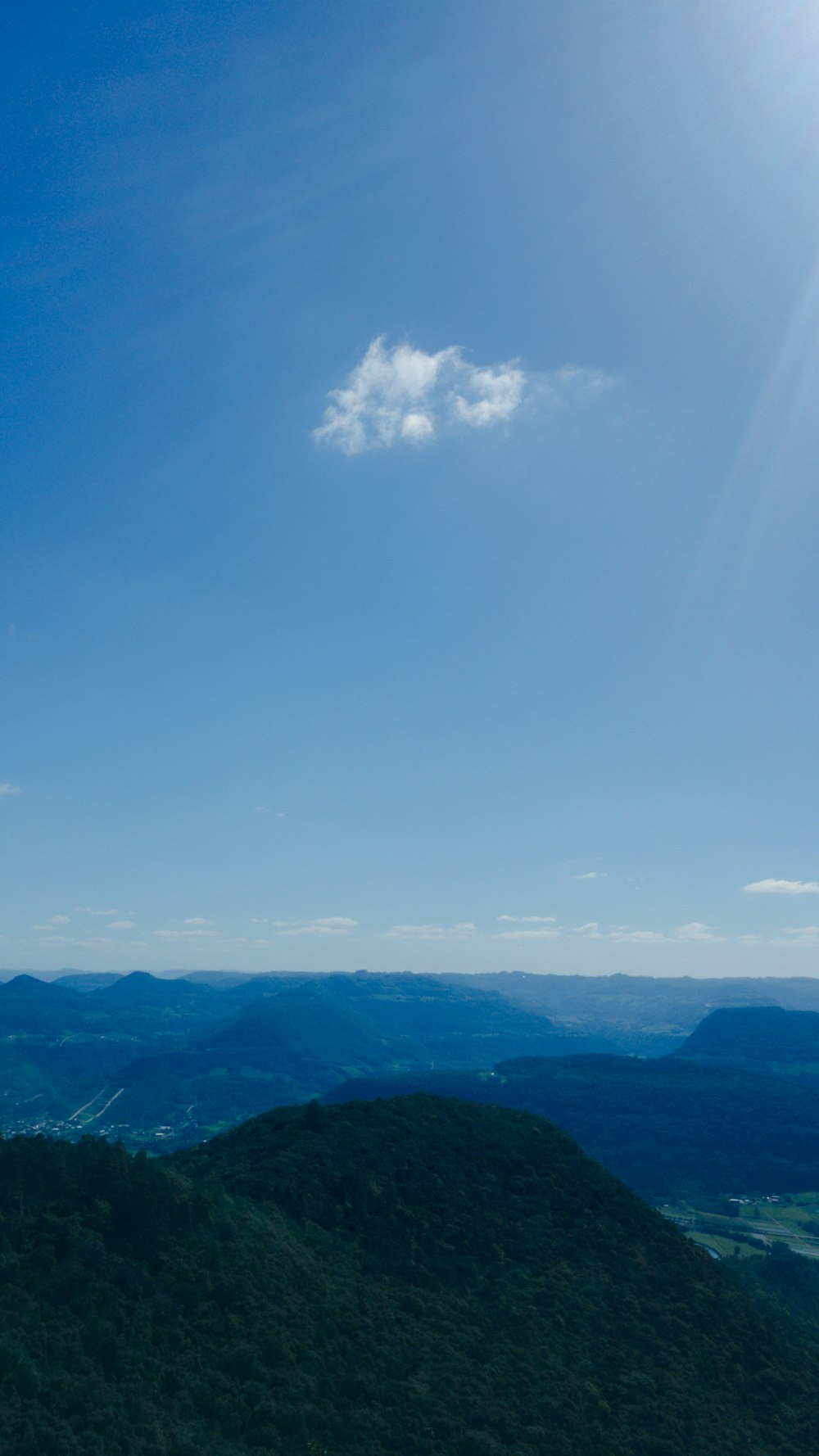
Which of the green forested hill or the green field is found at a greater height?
the green forested hill

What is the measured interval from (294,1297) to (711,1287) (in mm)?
36386

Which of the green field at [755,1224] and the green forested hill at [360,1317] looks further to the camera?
the green field at [755,1224]

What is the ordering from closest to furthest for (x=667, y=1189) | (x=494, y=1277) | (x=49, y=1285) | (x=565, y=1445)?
(x=49, y=1285), (x=565, y=1445), (x=494, y=1277), (x=667, y=1189)

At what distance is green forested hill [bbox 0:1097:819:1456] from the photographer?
3372 cm

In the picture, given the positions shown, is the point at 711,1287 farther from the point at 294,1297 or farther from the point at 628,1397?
the point at 294,1297

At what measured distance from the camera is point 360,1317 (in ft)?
150

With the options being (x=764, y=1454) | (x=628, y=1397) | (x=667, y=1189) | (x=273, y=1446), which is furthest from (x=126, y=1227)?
(x=667, y=1189)

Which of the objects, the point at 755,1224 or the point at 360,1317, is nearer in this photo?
the point at 360,1317

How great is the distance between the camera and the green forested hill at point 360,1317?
33719mm

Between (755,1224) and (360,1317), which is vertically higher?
(360,1317)

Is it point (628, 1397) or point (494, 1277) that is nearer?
point (628, 1397)

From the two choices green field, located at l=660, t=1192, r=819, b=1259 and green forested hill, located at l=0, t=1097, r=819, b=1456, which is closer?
green forested hill, located at l=0, t=1097, r=819, b=1456

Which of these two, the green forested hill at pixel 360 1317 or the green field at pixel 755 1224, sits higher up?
the green forested hill at pixel 360 1317

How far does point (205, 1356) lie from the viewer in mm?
37094
